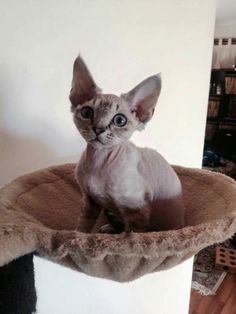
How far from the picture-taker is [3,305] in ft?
1.45

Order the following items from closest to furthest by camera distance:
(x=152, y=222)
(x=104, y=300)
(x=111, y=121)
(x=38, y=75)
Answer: (x=111, y=121) < (x=152, y=222) < (x=38, y=75) < (x=104, y=300)

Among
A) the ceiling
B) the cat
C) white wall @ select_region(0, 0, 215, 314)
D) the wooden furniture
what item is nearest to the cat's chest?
the cat

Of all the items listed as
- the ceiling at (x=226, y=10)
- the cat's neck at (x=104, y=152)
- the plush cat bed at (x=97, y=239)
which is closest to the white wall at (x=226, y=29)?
the ceiling at (x=226, y=10)

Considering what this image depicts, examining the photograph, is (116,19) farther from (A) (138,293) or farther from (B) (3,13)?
(A) (138,293)

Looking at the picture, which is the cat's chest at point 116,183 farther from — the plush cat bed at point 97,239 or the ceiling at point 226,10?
the ceiling at point 226,10

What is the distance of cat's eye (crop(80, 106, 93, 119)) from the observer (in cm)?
52

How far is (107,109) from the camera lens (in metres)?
0.51

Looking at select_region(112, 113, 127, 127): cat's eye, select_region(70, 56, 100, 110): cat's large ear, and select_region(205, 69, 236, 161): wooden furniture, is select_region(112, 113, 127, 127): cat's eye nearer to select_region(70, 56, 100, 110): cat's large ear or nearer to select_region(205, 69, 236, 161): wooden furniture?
select_region(70, 56, 100, 110): cat's large ear

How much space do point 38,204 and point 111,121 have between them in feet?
0.84

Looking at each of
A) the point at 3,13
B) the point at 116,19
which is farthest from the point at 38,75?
the point at 116,19

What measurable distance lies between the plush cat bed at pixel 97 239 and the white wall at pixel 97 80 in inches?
7.5

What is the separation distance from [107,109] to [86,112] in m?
0.04

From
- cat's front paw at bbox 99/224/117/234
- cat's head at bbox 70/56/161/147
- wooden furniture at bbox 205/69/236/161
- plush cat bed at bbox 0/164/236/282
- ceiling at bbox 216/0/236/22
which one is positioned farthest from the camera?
wooden furniture at bbox 205/69/236/161

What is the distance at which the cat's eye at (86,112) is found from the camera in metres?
0.52
